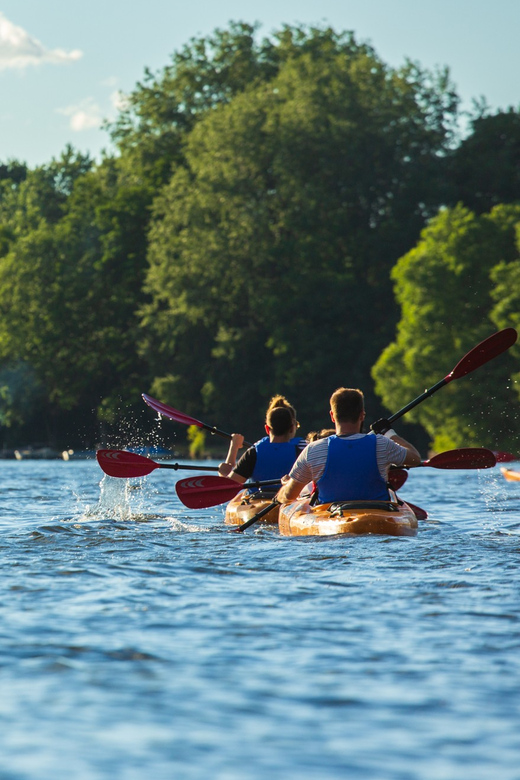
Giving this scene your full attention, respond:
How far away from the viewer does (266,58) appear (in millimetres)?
50812

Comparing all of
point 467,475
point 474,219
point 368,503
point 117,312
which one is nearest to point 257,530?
point 368,503

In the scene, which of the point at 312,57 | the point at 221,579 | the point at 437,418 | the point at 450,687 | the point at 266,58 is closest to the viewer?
the point at 450,687

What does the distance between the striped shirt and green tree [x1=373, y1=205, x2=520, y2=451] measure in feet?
84.5

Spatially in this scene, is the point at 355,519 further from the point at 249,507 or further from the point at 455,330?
the point at 455,330

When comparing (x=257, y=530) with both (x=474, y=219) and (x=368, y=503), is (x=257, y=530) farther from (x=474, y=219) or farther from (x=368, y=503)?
(x=474, y=219)

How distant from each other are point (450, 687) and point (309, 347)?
36.7 metres

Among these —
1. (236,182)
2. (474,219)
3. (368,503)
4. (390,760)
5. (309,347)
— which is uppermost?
(236,182)

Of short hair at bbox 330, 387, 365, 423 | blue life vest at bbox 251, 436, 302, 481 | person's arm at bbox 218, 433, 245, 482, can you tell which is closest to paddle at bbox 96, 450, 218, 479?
person's arm at bbox 218, 433, 245, 482

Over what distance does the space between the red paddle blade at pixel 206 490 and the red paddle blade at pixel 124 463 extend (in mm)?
891

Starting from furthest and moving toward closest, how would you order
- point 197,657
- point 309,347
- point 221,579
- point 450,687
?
point 309,347, point 221,579, point 197,657, point 450,687

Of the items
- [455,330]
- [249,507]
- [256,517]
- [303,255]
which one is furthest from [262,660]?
[303,255]

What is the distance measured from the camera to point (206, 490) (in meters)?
10.6

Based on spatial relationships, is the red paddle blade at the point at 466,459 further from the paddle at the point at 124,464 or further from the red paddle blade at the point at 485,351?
the paddle at the point at 124,464

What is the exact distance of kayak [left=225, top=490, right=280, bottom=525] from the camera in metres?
10.6
